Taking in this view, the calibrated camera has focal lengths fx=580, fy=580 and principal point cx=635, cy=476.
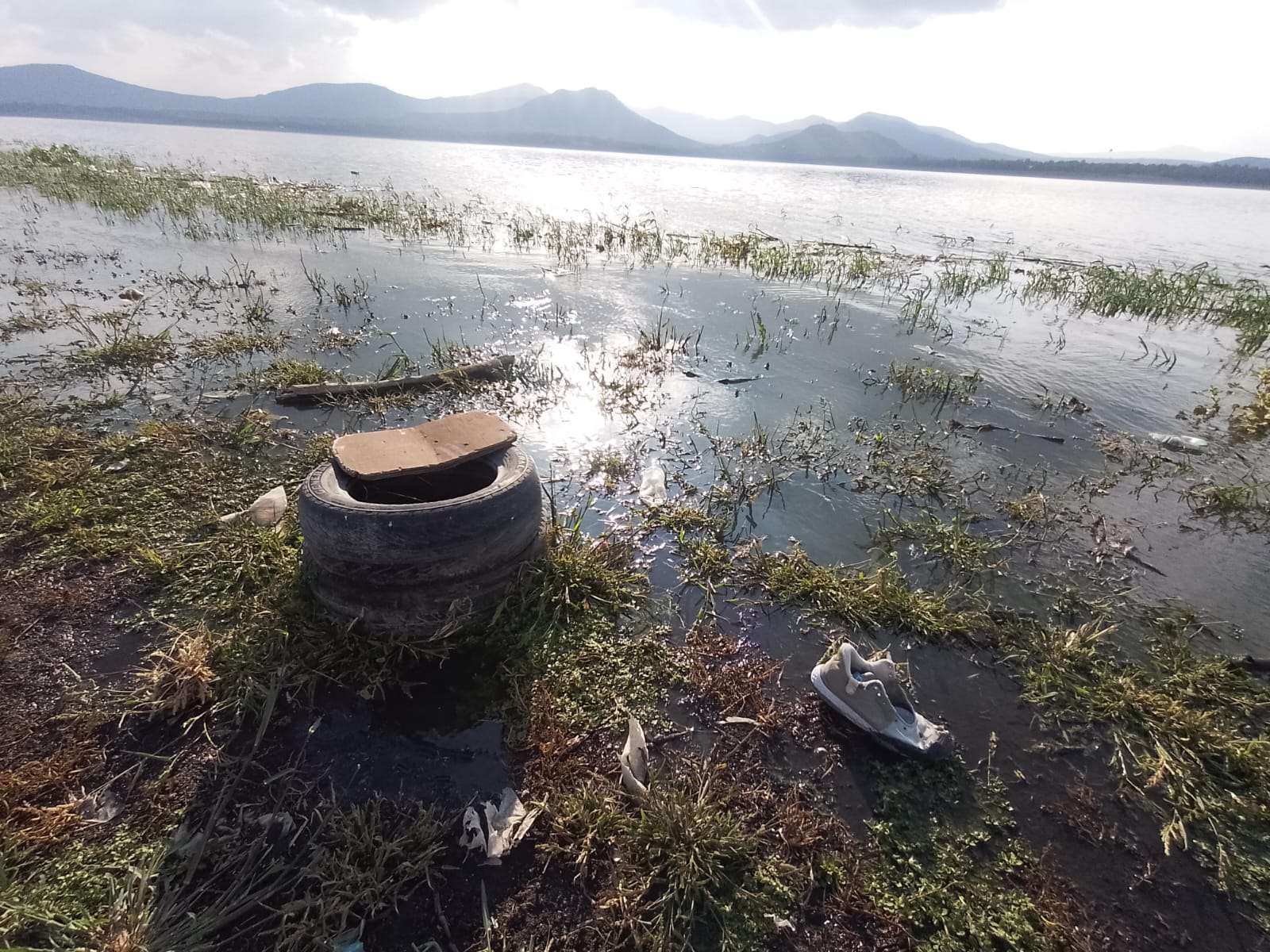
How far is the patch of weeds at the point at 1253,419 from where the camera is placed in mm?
8500

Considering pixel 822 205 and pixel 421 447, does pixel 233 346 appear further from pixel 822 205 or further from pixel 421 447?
pixel 822 205

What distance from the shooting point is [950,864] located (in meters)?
3.03

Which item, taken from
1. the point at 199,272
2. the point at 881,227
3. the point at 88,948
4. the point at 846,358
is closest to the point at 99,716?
the point at 88,948

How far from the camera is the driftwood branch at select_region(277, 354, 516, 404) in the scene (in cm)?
763

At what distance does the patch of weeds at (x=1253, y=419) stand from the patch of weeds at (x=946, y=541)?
622 cm

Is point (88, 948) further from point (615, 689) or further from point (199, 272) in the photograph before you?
point (199, 272)

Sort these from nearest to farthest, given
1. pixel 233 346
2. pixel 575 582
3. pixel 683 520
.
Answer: pixel 575 582 → pixel 683 520 → pixel 233 346

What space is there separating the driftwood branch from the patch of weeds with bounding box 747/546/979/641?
529cm

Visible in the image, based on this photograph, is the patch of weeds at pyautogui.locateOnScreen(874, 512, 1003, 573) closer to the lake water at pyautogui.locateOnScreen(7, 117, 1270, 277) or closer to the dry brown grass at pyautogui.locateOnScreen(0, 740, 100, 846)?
the dry brown grass at pyautogui.locateOnScreen(0, 740, 100, 846)

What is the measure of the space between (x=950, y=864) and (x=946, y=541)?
318cm

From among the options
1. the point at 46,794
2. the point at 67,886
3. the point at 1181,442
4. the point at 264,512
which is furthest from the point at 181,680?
the point at 1181,442

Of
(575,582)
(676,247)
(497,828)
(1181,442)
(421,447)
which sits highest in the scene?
(421,447)

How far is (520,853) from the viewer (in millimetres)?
2938

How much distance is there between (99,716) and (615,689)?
9.96 ft
